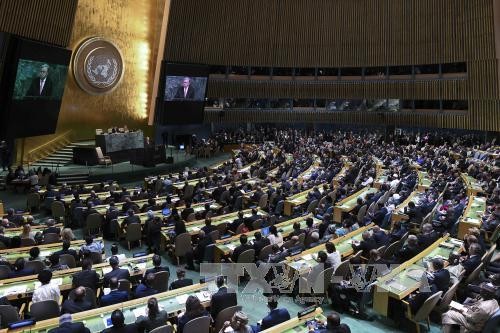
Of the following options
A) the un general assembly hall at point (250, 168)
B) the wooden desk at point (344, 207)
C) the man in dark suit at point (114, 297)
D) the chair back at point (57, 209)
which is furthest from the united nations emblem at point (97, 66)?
the man in dark suit at point (114, 297)

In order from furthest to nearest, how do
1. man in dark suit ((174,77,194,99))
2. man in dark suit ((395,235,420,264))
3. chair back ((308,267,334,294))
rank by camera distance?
man in dark suit ((174,77,194,99))
man in dark suit ((395,235,420,264))
chair back ((308,267,334,294))

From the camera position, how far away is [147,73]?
2569 cm

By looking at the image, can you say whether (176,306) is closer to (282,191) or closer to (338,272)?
(338,272)

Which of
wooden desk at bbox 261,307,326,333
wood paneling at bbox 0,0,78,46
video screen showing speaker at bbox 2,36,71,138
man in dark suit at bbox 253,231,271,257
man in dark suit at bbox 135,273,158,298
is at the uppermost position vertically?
wood paneling at bbox 0,0,78,46

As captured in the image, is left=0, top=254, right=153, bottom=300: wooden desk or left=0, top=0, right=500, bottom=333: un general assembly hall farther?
left=0, top=0, right=500, bottom=333: un general assembly hall

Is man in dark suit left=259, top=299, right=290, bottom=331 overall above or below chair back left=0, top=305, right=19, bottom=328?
above

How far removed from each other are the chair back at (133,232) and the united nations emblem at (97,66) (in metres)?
14.7

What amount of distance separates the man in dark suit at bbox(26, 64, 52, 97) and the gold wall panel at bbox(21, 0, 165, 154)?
308 centimetres

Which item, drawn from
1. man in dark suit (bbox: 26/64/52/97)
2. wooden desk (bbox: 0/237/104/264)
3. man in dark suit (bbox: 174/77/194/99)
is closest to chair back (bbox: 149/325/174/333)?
wooden desk (bbox: 0/237/104/264)

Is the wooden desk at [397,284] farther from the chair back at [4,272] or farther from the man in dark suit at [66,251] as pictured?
the chair back at [4,272]

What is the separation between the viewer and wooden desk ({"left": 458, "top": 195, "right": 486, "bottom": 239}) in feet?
32.0

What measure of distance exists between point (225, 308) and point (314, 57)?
Result: 94.2ft

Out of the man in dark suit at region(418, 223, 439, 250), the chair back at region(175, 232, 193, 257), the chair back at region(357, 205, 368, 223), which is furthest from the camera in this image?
the chair back at region(357, 205, 368, 223)

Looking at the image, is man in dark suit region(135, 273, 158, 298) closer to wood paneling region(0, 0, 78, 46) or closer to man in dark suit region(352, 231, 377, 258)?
man in dark suit region(352, 231, 377, 258)
